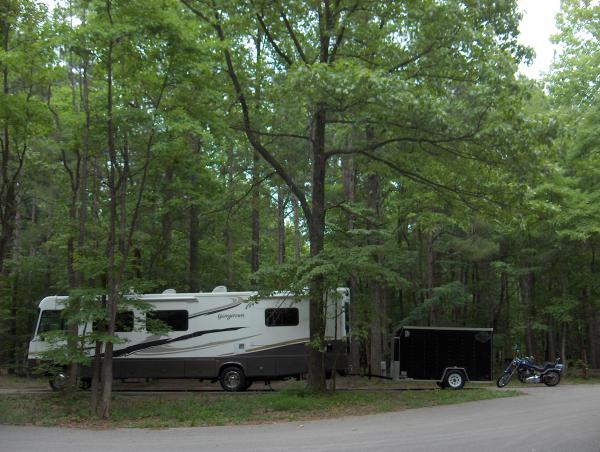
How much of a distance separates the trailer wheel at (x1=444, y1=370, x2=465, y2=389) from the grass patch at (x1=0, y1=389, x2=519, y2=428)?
83.1 inches

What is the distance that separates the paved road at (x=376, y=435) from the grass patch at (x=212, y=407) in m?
0.79

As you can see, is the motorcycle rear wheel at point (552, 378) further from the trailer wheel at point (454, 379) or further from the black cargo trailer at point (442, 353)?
the trailer wheel at point (454, 379)

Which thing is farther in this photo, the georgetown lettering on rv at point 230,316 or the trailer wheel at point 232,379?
the georgetown lettering on rv at point 230,316

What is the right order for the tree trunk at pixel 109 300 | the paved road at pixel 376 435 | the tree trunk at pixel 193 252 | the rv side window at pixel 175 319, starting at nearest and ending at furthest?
1. the paved road at pixel 376 435
2. the tree trunk at pixel 109 300
3. the rv side window at pixel 175 319
4. the tree trunk at pixel 193 252

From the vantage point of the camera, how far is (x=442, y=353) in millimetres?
17594

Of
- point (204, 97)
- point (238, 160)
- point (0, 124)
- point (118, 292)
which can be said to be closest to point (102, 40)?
point (204, 97)

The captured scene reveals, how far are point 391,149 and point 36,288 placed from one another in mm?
18110

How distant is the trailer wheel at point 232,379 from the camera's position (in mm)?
17141

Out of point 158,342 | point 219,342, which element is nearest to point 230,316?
point 219,342

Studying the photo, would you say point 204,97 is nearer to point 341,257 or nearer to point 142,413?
point 341,257

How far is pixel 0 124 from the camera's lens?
1405 cm

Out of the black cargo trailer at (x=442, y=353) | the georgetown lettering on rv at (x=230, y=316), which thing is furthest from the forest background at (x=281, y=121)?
the georgetown lettering on rv at (x=230, y=316)

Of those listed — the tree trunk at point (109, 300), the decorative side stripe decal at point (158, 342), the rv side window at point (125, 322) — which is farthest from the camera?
the decorative side stripe decal at point (158, 342)

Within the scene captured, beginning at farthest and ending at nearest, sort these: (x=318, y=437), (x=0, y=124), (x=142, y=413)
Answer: (x=0, y=124) → (x=142, y=413) → (x=318, y=437)
